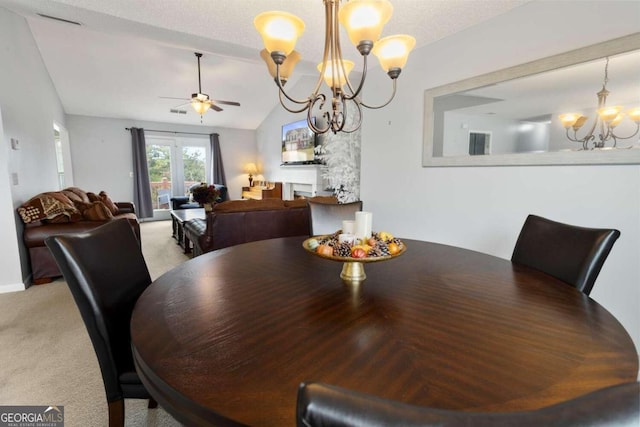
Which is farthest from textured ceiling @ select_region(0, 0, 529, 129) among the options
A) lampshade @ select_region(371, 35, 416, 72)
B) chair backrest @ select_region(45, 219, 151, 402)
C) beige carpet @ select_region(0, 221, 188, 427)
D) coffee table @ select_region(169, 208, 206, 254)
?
beige carpet @ select_region(0, 221, 188, 427)

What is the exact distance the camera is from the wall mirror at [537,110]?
5.85 feet

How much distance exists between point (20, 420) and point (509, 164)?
3277mm

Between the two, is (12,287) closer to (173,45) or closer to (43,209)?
(43,209)

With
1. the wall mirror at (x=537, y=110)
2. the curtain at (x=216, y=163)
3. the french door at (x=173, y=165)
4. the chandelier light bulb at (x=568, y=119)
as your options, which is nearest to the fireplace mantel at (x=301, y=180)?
the curtain at (x=216, y=163)

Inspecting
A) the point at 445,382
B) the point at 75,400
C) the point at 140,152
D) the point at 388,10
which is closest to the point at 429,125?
the point at 388,10

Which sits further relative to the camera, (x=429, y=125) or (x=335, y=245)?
(x=429, y=125)

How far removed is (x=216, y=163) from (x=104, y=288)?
733 centimetres

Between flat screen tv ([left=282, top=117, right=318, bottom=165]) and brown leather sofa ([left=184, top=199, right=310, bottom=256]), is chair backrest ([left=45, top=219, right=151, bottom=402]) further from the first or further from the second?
flat screen tv ([left=282, top=117, right=318, bottom=165])

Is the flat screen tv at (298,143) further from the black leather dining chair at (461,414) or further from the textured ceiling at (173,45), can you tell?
the black leather dining chair at (461,414)

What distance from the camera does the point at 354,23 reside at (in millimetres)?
1370

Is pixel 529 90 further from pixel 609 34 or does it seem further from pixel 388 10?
pixel 388 10

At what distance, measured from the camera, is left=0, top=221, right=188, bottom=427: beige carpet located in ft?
4.86

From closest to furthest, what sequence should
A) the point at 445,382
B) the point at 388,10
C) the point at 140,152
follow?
the point at 445,382, the point at 388,10, the point at 140,152

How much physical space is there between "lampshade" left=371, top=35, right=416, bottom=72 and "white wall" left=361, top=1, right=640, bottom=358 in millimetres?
1267
